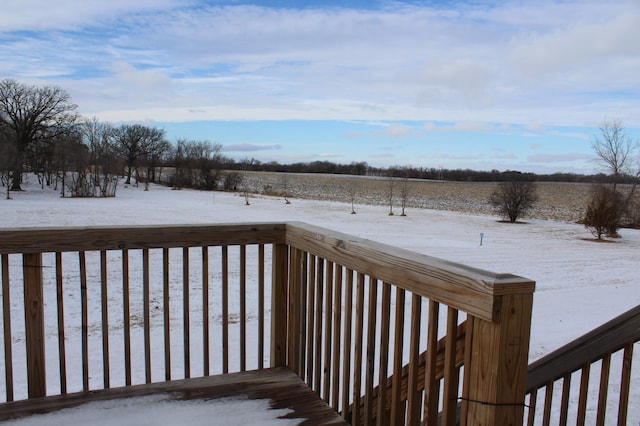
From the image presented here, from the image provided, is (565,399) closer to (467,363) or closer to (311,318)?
(467,363)

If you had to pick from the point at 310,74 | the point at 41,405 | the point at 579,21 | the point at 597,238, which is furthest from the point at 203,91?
the point at 41,405

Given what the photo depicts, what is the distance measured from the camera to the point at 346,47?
1479 centimetres

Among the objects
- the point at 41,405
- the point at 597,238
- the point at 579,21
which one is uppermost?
the point at 579,21

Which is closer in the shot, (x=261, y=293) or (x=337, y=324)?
(x=337, y=324)

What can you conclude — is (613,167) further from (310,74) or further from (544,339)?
(544,339)

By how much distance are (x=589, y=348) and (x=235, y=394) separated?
5.40 feet

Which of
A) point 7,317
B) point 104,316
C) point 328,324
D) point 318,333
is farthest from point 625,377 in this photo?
point 7,317

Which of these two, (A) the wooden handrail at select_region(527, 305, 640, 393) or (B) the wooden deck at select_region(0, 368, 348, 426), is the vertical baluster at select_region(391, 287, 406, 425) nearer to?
(B) the wooden deck at select_region(0, 368, 348, 426)

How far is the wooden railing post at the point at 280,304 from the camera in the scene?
9.05 feet

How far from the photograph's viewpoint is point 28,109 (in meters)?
38.8

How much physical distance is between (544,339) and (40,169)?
43731mm

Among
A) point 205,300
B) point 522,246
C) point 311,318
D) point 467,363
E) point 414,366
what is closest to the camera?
point 467,363

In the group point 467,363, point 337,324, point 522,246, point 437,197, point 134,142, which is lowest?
point 522,246

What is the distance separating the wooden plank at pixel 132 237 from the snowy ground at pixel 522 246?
3471 mm
